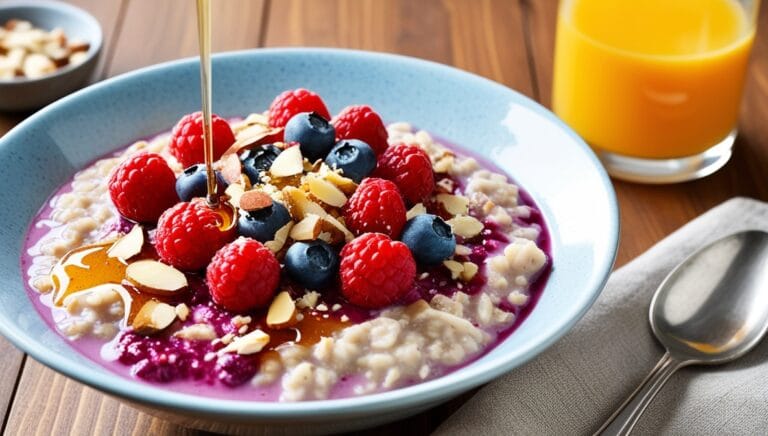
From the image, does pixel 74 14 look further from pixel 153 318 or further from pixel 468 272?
pixel 468 272

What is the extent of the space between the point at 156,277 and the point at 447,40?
1311 millimetres

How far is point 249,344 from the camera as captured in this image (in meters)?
1.34

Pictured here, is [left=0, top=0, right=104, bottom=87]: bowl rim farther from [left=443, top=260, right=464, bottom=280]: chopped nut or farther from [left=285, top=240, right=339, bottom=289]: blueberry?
[left=443, top=260, right=464, bottom=280]: chopped nut

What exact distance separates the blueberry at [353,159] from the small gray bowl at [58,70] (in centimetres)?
84

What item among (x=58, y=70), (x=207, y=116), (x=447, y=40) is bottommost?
(x=447, y=40)

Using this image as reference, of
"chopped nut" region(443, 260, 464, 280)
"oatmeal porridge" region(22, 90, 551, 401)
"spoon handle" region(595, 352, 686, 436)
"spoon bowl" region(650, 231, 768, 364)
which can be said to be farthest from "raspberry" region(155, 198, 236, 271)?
"spoon bowl" region(650, 231, 768, 364)

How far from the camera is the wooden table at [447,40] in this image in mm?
2057

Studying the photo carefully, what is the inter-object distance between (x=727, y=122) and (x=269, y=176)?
1.06m

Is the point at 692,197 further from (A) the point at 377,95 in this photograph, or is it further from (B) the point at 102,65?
(B) the point at 102,65

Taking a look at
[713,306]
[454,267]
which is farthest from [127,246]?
[713,306]

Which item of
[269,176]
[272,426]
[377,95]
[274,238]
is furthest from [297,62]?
[272,426]

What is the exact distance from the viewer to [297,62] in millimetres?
2020

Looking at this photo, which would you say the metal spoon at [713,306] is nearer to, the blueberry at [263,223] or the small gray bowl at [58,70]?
the blueberry at [263,223]

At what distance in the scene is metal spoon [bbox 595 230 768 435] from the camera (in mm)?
1578
